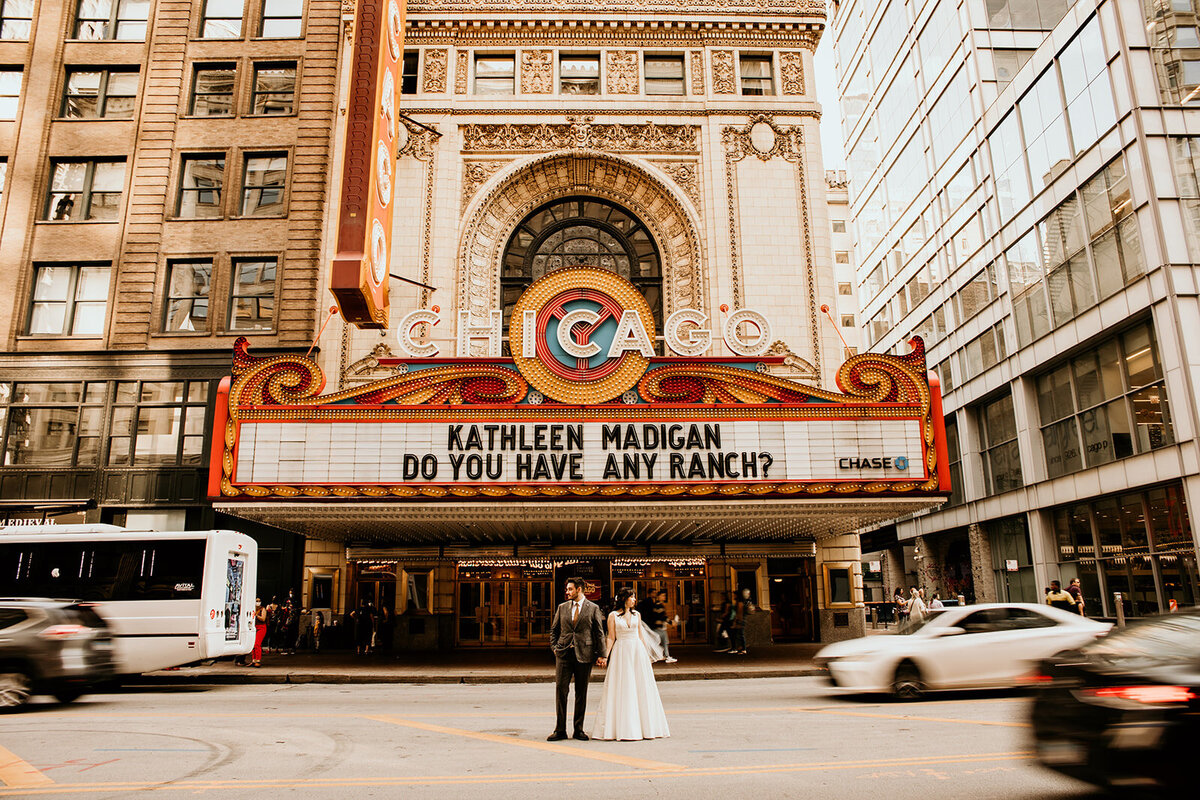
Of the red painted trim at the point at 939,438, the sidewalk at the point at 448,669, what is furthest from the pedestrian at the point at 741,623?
the red painted trim at the point at 939,438

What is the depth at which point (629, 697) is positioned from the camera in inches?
362

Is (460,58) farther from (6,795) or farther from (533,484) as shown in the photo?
(6,795)

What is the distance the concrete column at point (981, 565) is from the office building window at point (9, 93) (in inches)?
1569

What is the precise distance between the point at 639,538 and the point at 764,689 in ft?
34.2

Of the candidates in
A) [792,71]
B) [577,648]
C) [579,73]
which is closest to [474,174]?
[579,73]

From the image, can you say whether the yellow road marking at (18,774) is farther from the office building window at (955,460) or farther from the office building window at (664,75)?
the office building window at (955,460)

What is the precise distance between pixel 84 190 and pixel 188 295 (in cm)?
526

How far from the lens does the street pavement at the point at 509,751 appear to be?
6.84 meters

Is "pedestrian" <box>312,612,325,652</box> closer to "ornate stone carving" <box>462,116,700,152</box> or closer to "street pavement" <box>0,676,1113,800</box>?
"street pavement" <box>0,676,1113,800</box>

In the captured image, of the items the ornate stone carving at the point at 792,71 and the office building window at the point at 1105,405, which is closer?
the office building window at the point at 1105,405

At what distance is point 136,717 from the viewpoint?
1155 centimetres

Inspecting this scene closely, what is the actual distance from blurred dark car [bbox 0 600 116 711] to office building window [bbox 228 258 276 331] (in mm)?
14542

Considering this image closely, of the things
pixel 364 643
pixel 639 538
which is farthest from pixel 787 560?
pixel 364 643

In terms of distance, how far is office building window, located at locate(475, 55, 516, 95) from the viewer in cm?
2775
